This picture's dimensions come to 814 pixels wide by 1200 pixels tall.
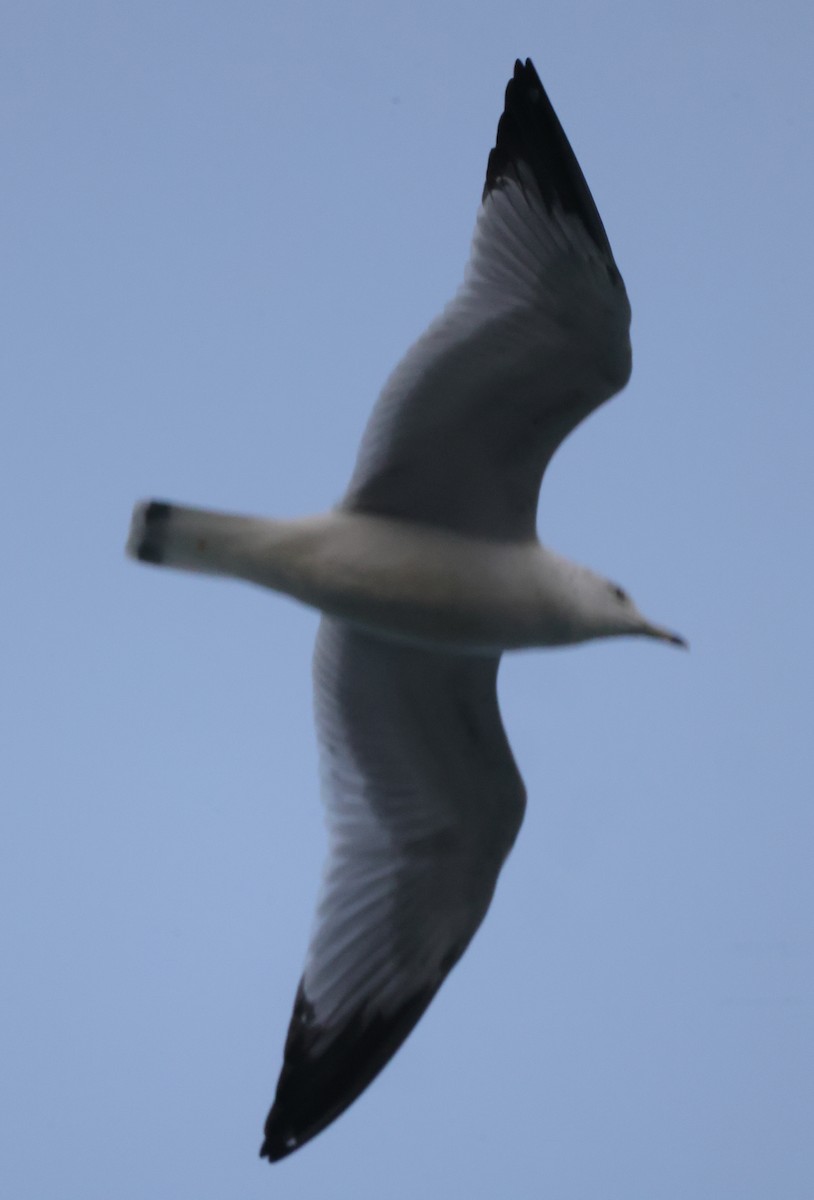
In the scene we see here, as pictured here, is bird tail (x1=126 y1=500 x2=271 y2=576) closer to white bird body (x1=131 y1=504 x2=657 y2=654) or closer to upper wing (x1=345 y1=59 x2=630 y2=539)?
white bird body (x1=131 y1=504 x2=657 y2=654)

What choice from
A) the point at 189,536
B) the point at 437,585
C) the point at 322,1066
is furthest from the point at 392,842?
the point at 189,536

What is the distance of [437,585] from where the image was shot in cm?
448

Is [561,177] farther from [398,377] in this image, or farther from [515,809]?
[515,809]

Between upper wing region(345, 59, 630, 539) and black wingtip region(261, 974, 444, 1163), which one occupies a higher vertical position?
upper wing region(345, 59, 630, 539)

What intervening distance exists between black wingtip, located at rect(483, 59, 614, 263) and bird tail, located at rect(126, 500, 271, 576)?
3.86 ft

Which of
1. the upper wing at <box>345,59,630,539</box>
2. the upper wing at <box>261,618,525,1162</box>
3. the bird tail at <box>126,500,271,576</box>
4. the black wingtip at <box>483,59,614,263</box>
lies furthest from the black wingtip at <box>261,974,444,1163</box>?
the black wingtip at <box>483,59,614,263</box>

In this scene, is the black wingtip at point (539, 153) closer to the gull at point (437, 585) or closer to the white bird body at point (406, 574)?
the gull at point (437, 585)

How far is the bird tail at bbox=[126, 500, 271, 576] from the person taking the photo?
4285mm

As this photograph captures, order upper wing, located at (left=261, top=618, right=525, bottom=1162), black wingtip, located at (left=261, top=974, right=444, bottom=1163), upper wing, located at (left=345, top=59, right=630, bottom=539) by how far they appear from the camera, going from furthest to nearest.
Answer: upper wing, located at (left=261, top=618, right=525, bottom=1162), black wingtip, located at (left=261, top=974, right=444, bottom=1163), upper wing, located at (left=345, top=59, right=630, bottom=539)

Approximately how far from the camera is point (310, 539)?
4.39 metres

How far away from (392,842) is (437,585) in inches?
40.0

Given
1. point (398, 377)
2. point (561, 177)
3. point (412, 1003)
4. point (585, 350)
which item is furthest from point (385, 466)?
point (412, 1003)

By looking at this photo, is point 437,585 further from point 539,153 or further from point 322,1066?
point 322,1066

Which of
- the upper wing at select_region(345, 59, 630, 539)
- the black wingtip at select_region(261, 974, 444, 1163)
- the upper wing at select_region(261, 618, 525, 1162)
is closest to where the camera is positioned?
the upper wing at select_region(345, 59, 630, 539)
